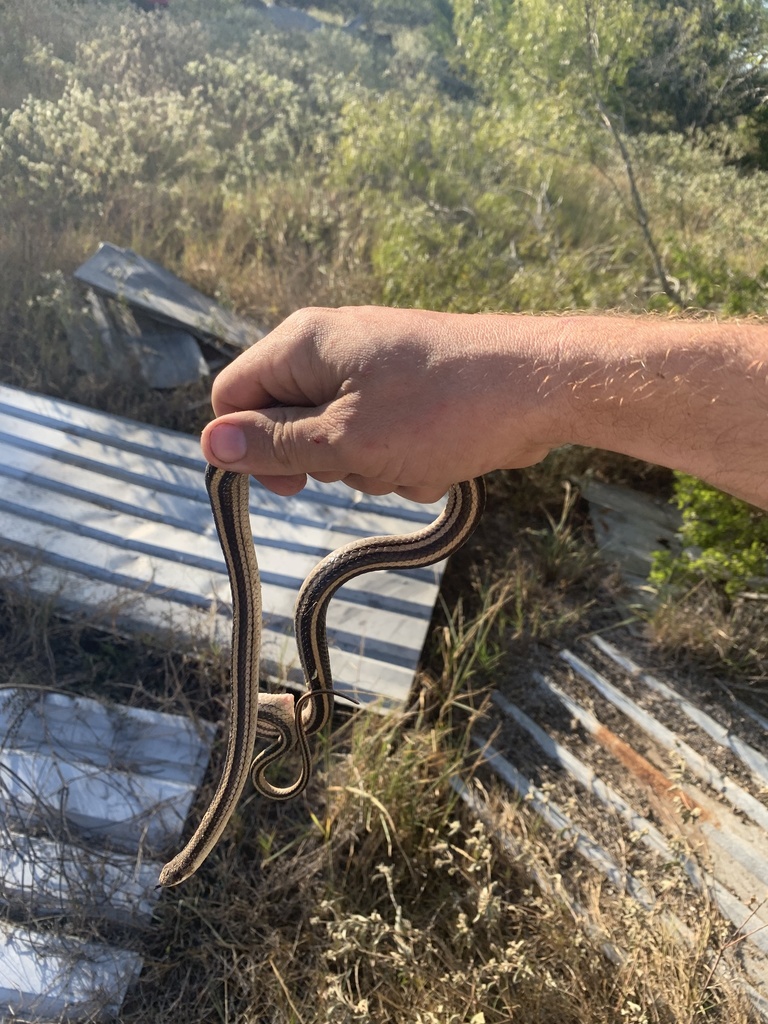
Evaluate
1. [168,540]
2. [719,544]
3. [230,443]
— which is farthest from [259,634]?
[719,544]

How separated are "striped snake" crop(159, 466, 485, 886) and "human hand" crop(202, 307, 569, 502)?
0.21 meters

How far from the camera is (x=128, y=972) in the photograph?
8.18 feet

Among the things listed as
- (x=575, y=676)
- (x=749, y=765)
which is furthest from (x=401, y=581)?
(x=749, y=765)

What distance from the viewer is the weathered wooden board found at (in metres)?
3.42

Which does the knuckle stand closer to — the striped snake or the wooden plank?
the striped snake

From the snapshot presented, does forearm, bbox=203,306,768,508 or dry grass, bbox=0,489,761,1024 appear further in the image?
dry grass, bbox=0,489,761,1024

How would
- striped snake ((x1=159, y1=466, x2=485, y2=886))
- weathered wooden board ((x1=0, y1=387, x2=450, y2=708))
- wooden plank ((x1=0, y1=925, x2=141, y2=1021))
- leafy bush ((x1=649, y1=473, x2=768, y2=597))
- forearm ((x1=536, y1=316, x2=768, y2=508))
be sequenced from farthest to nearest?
leafy bush ((x1=649, y1=473, x2=768, y2=597)), weathered wooden board ((x1=0, y1=387, x2=450, y2=708)), wooden plank ((x1=0, y1=925, x2=141, y2=1021)), striped snake ((x1=159, y1=466, x2=485, y2=886)), forearm ((x1=536, y1=316, x2=768, y2=508))

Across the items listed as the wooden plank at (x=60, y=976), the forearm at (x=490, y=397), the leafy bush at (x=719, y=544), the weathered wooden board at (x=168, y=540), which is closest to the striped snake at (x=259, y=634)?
the forearm at (x=490, y=397)

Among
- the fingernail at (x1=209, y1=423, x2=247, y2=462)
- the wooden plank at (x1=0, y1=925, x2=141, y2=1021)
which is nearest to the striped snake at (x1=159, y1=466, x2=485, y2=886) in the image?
the fingernail at (x1=209, y1=423, x2=247, y2=462)

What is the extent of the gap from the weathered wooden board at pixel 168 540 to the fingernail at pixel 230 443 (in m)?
1.78

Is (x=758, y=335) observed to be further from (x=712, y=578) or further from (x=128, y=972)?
(x=128, y=972)

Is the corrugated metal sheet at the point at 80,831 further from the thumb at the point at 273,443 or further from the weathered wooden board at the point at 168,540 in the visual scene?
the thumb at the point at 273,443

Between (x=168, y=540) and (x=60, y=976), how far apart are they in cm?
201

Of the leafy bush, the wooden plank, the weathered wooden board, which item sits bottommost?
the wooden plank
